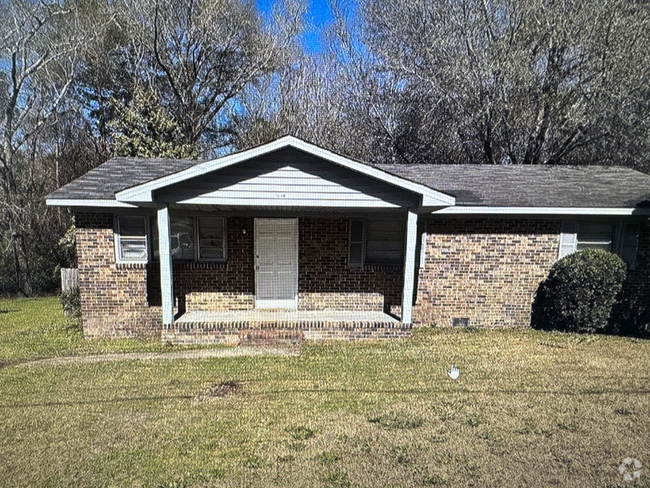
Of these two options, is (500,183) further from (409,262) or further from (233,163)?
(233,163)

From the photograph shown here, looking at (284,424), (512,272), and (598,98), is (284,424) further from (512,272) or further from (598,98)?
(598,98)

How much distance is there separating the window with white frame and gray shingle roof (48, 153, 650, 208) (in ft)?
1.95

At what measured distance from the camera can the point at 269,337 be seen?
7.05 metres

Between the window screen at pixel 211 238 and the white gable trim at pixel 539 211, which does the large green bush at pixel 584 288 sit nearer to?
the white gable trim at pixel 539 211

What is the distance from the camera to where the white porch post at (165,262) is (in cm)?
664

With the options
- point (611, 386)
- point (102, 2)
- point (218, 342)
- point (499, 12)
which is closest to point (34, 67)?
point (102, 2)

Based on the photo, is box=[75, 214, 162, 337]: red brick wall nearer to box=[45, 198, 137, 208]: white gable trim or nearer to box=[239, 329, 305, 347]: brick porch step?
box=[45, 198, 137, 208]: white gable trim

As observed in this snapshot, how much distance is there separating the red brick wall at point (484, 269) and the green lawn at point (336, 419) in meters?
1.59

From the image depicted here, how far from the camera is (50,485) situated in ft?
10.5

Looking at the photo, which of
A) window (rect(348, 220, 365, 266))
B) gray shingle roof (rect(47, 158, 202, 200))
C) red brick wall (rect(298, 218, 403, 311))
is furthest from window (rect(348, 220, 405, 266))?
gray shingle roof (rect(47, 158, 202, 200))

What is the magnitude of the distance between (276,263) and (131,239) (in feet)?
9.78

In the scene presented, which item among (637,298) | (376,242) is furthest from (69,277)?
(637,298)

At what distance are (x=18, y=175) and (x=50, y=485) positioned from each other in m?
17.5

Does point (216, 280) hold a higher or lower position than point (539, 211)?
lower
